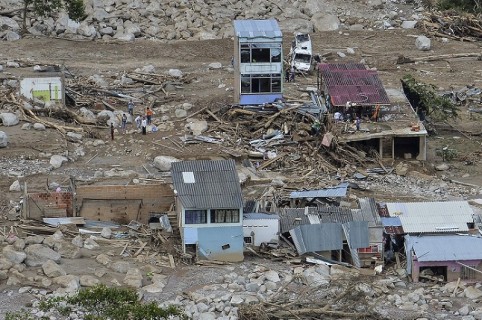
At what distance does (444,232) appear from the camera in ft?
105

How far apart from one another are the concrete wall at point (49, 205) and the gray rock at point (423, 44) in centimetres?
2208

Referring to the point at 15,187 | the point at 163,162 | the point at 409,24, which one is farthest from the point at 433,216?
the point at 409,24

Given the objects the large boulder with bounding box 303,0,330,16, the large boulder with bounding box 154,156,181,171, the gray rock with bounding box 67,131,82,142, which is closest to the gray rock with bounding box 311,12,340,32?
the large boulder with bounding box 303,0,330,16

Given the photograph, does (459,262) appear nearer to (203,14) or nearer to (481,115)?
(481,115)

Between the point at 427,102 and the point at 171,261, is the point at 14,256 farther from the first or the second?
the point at 427,102

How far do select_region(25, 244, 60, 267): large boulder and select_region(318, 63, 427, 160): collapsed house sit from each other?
→ 11242 mm

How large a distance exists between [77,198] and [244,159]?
643 cm

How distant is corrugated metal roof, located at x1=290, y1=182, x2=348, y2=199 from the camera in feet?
113

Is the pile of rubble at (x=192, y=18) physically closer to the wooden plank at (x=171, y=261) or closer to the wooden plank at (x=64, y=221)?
the wooden plank at (x=64, y=221)

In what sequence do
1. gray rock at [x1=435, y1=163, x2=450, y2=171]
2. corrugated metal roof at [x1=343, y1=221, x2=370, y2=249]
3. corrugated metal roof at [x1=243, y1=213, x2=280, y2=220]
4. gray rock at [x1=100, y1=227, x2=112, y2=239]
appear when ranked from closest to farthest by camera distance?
corrugated metal roof at [x1=343, y1=221, x2=370, y2=249]
corrugated metal roof at [x1=243, y1=213, x2=280, y2=220]
gray rock at [x1=100, y1=227, x2=112, y2=239]
gray rock at [x1=435, y1=163, x2=450, y2=171]

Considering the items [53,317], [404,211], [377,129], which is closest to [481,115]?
[377,129]

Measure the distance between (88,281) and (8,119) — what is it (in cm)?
1260

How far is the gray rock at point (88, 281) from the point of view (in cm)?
2927

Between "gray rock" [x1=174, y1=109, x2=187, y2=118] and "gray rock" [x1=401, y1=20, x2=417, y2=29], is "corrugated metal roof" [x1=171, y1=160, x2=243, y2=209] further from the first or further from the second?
"gray rock" [x1=401, y1=20, x2=417, y2=29]
